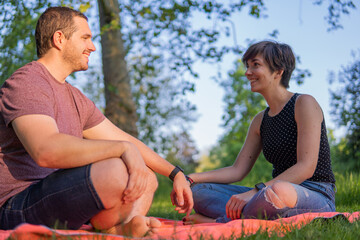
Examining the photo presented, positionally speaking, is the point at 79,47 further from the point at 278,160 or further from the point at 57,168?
the point at 278,160

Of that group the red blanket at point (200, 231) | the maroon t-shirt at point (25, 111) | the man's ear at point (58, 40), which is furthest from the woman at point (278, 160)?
the man's ear at point (58, 40)

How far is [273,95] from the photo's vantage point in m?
3.47

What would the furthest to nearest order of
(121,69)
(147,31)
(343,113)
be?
(343,113), (147,31), (121,69)

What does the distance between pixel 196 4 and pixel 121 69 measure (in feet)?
5.56

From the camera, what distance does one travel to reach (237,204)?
2855mm

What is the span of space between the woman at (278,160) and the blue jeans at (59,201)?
1175 millimetres

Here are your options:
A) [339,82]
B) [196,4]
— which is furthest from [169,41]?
[339,82]

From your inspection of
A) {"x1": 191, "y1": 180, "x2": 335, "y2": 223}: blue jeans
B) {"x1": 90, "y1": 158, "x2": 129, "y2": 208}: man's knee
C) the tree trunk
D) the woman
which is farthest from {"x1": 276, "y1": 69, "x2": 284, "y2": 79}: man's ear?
the tree trunk

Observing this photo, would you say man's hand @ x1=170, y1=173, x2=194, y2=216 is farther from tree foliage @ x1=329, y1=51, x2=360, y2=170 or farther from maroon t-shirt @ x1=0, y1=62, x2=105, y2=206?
tree foliage @ x1=329, y1=51, x2=360, y2=170

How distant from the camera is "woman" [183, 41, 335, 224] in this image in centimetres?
275

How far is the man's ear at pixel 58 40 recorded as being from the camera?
8.38ft

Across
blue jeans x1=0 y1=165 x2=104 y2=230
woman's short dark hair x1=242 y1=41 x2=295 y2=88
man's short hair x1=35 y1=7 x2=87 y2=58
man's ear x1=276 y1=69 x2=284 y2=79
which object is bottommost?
blue jeans x1=0 y1=165 x2=104 y2=230

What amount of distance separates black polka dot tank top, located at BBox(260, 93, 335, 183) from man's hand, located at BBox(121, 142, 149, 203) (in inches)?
60.5

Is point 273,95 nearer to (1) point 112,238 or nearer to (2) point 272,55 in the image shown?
(2) point 272,55
